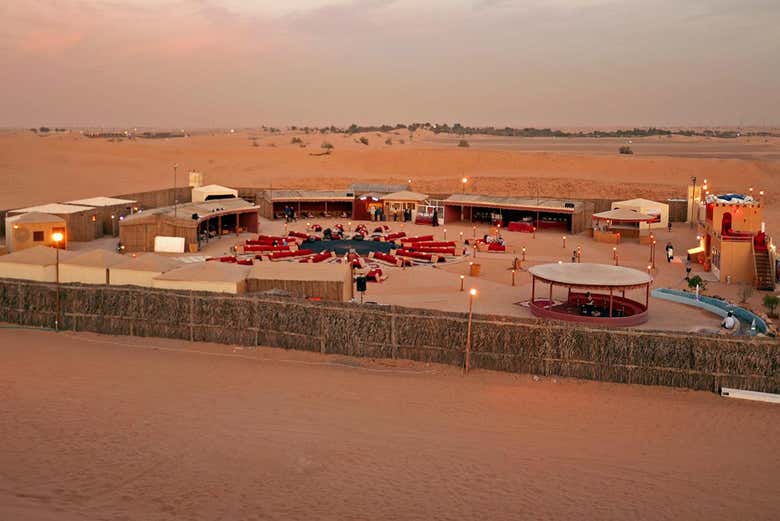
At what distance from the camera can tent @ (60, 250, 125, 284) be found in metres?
23.1

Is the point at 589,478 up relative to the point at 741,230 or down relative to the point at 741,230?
down

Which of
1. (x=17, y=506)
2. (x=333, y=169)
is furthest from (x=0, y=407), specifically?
(x=333, y=169)

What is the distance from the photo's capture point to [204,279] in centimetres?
2122

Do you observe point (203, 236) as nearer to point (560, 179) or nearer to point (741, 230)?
point (741, 230)

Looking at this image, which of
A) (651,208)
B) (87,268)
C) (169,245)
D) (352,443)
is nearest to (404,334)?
(352,443)

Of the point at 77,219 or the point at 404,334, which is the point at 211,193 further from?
the point at 404,334

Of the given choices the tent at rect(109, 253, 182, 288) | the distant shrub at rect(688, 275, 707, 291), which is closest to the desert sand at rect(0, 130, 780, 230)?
the distant shrub at rect(688, 275, 707, 291)

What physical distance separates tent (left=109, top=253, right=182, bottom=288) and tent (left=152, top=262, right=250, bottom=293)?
25.2 inches

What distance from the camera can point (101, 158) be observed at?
81.2 meters

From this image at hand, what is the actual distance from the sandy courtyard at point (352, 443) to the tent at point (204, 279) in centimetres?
466

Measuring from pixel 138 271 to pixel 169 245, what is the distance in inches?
414

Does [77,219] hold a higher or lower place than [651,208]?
lower

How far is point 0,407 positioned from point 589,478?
9.63 metres

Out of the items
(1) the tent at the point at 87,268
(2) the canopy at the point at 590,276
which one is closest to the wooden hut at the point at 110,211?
(1) the tent at the point at 87,268
